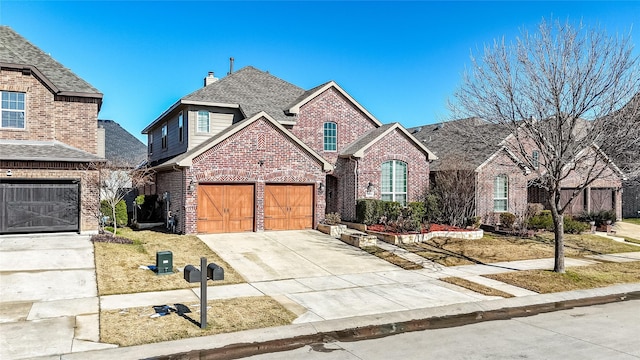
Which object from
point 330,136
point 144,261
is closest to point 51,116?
point 144,261

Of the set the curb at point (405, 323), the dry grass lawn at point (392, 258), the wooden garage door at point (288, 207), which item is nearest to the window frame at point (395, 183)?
the wooden garage door at point (288, 207)

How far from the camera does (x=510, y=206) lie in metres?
26.0

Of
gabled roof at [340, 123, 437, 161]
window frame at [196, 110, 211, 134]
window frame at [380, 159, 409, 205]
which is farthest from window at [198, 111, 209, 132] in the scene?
window frame at [380, 159, 409, 205]

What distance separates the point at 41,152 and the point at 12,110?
8.58ft

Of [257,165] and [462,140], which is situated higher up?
[462,140]

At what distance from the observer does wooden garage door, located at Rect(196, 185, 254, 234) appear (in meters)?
19.1

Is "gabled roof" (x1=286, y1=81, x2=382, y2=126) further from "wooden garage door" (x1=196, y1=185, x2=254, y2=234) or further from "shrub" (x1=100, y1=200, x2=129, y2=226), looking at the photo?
"shrub" (x1=100, y1=200, x2=129, y2=226)

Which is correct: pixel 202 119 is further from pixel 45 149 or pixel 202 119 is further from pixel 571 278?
pixel 571 278

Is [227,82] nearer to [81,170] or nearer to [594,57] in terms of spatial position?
[81,170]

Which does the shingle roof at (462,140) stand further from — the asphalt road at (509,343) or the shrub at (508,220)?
the asphalt road at (509,343)

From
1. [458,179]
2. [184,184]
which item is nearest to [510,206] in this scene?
[458,179]

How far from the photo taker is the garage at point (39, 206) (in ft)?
56.7

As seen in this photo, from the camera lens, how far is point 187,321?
8883 millimetres

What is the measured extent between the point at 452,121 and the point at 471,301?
314 inches
